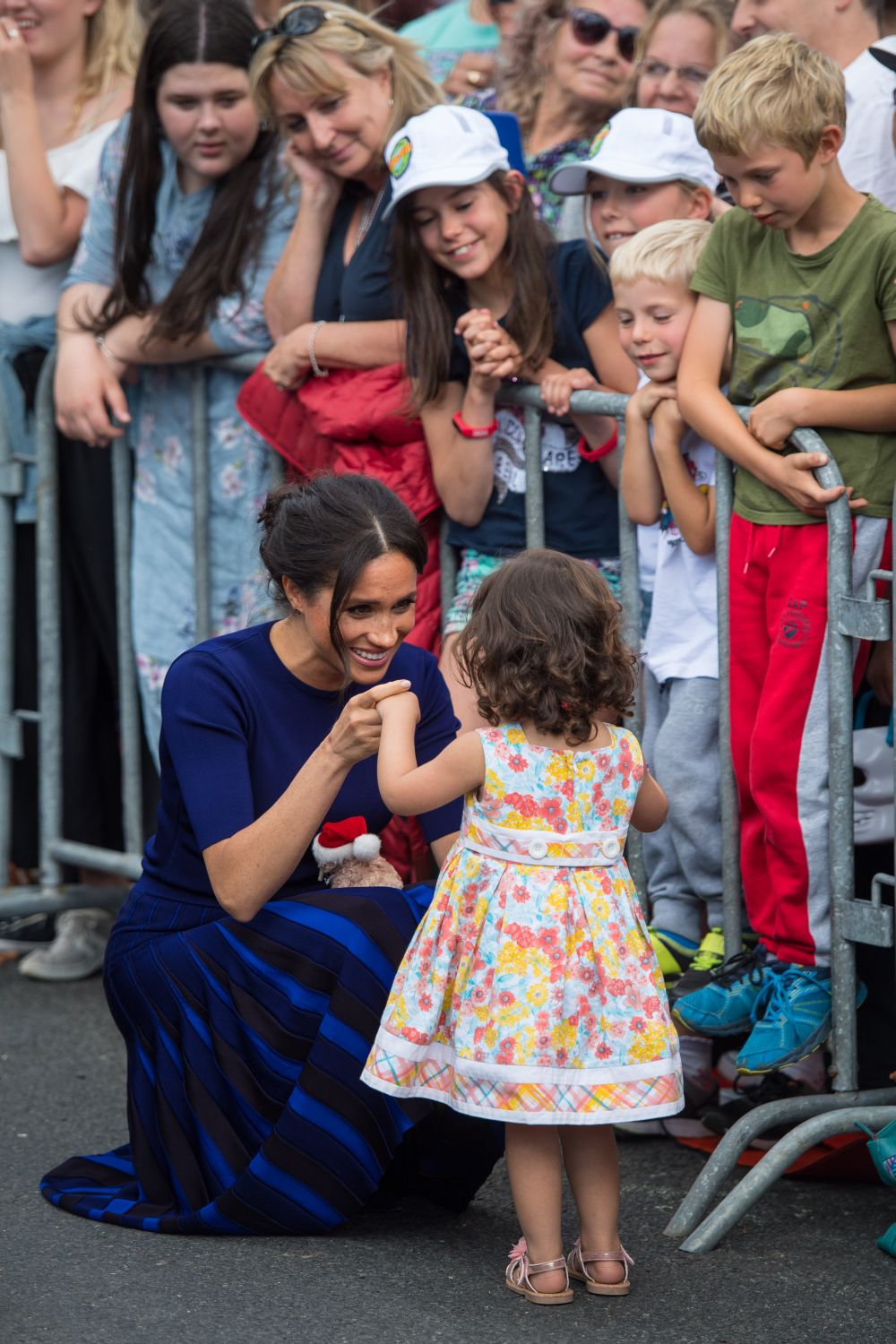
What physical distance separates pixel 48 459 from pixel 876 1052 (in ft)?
8.89

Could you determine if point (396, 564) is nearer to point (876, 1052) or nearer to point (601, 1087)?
point (601, 1087)

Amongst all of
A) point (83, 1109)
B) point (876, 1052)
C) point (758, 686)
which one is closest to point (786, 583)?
point (758, 686)

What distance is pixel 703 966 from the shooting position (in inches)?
140

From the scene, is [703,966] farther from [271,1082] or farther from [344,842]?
[271,1082]

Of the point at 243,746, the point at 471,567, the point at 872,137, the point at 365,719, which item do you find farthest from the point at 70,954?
the point at 872,137

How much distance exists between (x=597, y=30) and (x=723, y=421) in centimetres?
161

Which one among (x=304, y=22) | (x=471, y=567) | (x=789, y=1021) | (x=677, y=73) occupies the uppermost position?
(x=304, y=22)

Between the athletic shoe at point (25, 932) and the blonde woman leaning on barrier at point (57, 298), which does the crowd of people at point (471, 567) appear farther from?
the athletic shoe at point (25, 932)

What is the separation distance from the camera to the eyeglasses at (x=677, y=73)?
13.7ft

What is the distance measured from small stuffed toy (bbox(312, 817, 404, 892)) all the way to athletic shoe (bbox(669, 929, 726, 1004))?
624 millimetres

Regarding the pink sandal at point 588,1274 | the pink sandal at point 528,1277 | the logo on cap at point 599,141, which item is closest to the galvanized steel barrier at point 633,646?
the pink sandal at point 588,1274

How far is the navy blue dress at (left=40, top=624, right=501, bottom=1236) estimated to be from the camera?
3.07 metres

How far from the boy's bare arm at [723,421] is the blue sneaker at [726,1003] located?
→ 0.87 metres

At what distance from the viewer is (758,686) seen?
344 cm
